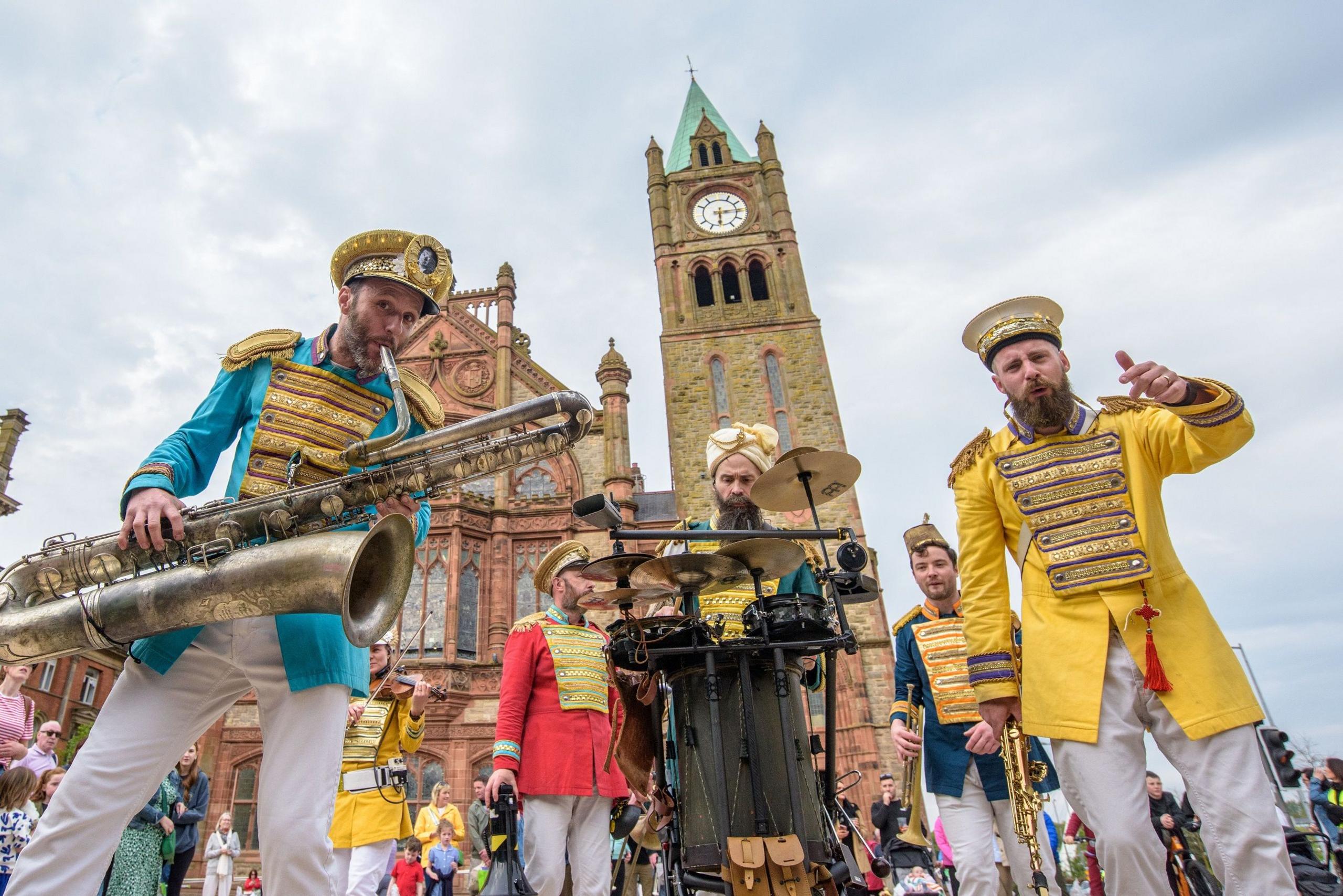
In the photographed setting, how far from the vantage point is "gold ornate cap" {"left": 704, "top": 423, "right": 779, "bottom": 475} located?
417cm

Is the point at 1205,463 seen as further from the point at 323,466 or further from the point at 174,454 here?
the point at 174,454

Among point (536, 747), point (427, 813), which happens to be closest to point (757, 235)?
point (427, 813)

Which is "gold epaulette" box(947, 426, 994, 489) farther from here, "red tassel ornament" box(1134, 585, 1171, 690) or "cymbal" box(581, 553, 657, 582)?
"cymbal" box(581, 553, 657, 582)

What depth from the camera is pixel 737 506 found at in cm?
407

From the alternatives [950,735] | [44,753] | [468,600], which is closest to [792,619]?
[950,735]

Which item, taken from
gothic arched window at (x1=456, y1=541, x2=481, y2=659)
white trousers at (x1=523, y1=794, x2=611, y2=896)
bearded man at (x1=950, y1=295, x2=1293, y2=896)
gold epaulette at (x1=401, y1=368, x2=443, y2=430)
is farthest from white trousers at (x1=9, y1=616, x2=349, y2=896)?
gothic arched window at (x1=456, y1=541, x2=481, y2=659)

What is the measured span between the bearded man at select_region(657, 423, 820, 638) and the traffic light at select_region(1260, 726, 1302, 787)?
644 cm

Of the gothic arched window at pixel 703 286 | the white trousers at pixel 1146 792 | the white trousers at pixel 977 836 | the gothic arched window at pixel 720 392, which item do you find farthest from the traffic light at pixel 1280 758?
the gothic arched window at pixel 703 286

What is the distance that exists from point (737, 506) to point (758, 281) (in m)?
23.4

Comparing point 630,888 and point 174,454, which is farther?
point 630,888

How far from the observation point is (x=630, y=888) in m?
4.43

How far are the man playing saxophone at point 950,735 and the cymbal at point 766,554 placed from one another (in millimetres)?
1457

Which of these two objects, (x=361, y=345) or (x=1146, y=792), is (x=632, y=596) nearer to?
(x=361, y=345)

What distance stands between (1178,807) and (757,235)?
74.8ft
